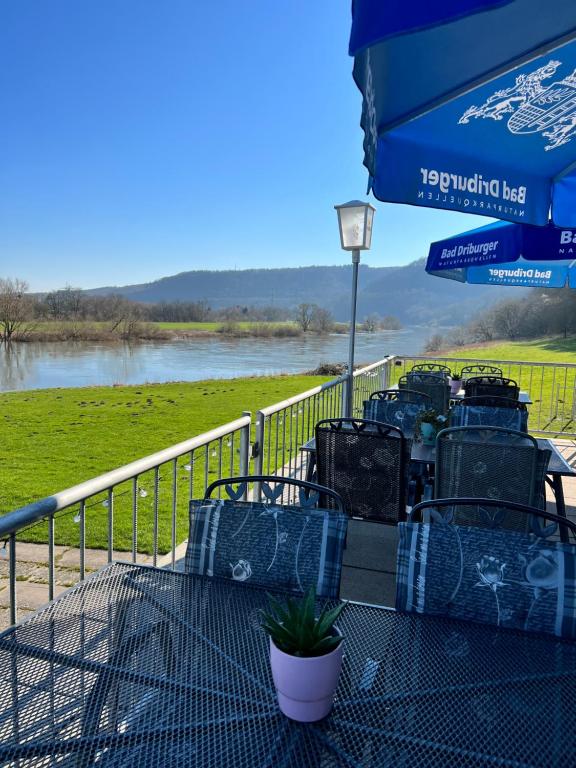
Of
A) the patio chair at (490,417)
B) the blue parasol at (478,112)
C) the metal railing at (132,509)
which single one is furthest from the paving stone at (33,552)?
the blue parasol at (478,112)

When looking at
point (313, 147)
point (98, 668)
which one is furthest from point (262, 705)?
point (313, 147)

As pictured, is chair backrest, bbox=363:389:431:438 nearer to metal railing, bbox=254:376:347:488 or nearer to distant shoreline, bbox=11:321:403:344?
metal railing, bbox=254:376:347:488

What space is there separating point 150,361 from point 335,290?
6400 centimetres

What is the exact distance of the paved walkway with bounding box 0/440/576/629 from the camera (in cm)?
284

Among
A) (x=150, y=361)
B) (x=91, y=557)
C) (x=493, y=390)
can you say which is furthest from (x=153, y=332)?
(x=91, y=557)

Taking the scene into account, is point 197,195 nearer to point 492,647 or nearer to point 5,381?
point 5,381

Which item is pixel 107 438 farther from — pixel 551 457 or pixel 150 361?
pixel 150 361

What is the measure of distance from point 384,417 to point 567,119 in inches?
88.8

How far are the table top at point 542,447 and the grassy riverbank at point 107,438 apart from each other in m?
Answer: 1.12

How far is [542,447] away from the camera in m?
3.15

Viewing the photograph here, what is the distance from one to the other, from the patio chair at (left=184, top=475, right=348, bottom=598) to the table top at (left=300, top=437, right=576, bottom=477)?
5.00ft

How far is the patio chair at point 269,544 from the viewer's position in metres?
1.49

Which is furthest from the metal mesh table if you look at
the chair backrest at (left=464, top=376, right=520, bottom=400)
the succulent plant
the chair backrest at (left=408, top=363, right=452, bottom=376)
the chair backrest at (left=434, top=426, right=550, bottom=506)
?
the chair backrest at (left=408, top=363, right=452, bottom=376)

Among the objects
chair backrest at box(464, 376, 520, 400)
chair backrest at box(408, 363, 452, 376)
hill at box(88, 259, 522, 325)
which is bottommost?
chair backrest at box(464, 376, 520, 400)
